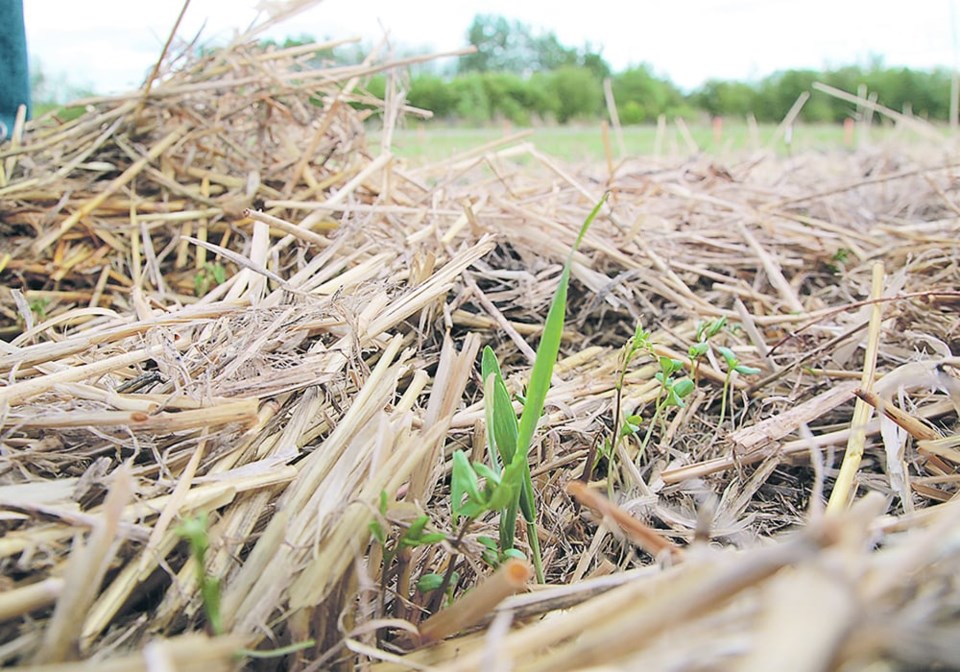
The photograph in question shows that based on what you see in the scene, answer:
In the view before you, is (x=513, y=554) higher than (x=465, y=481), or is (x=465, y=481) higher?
(x=465, y=481)

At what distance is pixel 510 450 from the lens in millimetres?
836

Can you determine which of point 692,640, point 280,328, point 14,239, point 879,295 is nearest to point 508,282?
point 280,328

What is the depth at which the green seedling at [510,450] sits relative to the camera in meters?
0.69

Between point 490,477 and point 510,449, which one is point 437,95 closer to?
point 510,449

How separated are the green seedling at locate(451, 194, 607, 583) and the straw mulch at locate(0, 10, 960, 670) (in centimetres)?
5

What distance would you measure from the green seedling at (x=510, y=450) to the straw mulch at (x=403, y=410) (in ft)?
0.17

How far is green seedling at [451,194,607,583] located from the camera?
2.27 ft

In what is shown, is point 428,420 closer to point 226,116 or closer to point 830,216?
point 226,116

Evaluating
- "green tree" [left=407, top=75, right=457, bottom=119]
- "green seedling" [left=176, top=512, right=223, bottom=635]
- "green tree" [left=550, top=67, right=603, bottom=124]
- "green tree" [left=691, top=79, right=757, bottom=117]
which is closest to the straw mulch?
"green seedling" [left=176, top=512, right=223, bottom=635]

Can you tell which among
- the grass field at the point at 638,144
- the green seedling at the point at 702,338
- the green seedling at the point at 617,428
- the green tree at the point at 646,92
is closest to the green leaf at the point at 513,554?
the green seedling at the point at 617,428

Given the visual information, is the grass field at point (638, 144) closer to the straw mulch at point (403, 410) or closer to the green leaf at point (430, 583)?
the straw mulch at point (403, 410)

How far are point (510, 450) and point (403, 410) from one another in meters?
0.18

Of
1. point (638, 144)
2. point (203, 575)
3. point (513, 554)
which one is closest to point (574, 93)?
point (638, 144)

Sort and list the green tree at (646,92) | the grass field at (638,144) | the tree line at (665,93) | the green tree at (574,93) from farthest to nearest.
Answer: the green tree at (574,93)
the green tree at (646,92)
the tree line at (665,93)
the grass field at (638,144)
